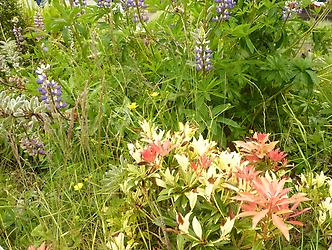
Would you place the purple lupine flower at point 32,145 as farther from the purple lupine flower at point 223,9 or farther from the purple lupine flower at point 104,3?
the purple lupine flower at point 223,9

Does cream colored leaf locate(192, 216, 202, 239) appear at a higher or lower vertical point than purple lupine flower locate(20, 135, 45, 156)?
higher

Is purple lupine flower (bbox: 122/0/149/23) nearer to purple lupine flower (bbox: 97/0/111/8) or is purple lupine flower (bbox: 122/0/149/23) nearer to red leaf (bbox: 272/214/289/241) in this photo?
purple lupine flower (bbox: 97/0/111/8)

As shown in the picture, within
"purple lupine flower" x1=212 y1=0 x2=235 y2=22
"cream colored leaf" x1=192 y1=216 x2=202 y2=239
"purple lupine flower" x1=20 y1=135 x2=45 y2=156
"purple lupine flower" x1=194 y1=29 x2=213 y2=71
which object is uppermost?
"purple lupine flower" x1=212 y1=0 x2=235 y2=22

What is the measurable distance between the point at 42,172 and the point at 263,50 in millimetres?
1339

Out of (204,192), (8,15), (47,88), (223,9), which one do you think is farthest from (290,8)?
(8,15)

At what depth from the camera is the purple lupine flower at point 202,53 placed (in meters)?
2.40

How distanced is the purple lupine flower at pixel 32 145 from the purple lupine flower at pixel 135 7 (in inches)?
31.6

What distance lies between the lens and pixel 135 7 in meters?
2.79

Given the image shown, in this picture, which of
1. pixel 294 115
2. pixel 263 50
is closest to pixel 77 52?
pixel 263 50

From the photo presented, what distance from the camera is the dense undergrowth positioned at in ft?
5.75

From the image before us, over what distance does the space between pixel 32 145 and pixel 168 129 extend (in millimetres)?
671

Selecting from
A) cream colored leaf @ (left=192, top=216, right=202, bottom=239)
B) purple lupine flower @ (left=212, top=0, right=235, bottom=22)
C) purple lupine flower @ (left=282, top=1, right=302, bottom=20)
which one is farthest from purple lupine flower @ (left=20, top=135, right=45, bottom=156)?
purple lupine flower @ (left=282, top=1, right=302, bottom=20)

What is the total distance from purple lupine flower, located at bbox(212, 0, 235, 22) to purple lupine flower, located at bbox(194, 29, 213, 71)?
0.53 ft

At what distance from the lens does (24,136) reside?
105 inches
